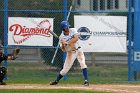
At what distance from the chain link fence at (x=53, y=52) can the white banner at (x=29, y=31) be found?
0.24 metres

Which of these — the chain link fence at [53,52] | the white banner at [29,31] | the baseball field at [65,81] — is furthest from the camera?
the chain link fence at [53,52]

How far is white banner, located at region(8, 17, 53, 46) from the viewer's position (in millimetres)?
17266

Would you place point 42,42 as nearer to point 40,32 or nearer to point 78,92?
point 40,32

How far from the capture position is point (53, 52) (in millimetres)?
17625

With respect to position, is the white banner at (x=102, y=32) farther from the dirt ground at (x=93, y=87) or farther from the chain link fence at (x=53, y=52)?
the dirt ground at (x=93, y=87)

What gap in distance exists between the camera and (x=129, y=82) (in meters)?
16.7

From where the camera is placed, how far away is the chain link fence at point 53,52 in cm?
1741

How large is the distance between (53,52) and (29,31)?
1116 millimetres

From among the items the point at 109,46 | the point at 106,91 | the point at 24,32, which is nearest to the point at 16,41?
the point at 24,32

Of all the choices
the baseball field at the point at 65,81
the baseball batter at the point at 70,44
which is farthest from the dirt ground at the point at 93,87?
the baseball batter at the point at 70,44

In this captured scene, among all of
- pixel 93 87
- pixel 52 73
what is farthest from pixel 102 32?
pixel 93 87

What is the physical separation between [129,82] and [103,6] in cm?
284

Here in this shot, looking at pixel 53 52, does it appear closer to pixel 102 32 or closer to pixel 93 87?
pixel 102 32

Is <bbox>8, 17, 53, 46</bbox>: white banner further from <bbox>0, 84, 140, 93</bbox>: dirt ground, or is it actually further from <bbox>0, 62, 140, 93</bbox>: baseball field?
<bbox>0, 84, 140, 93</bbox>: dirt ground
